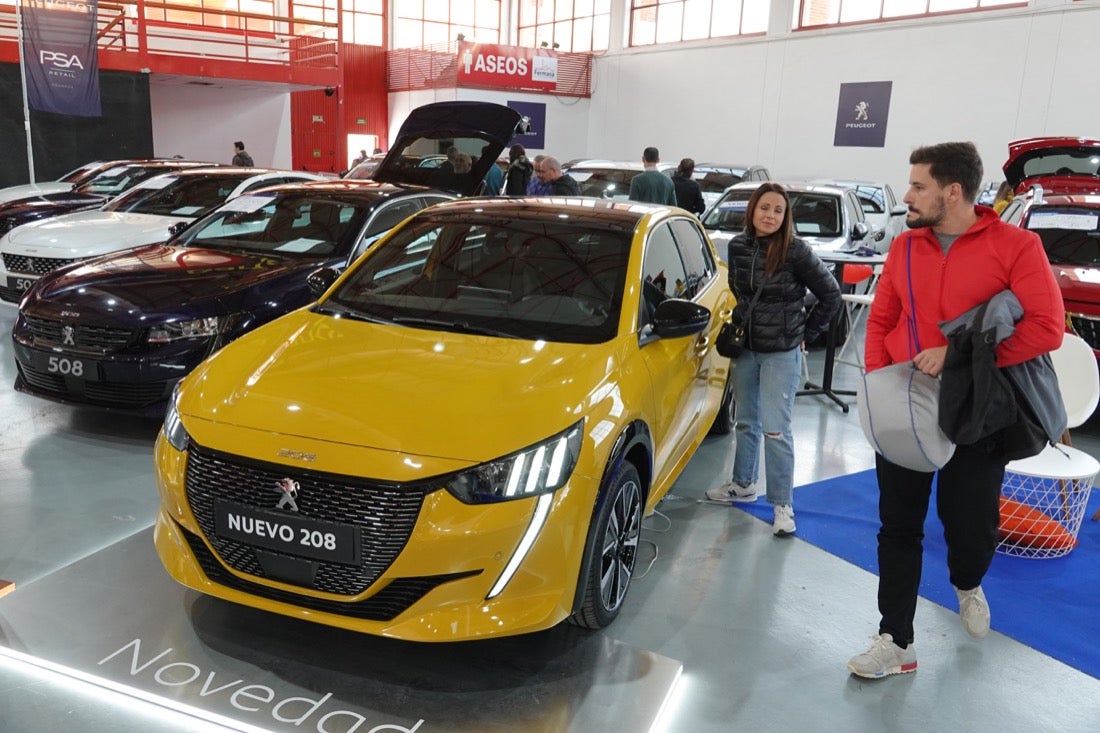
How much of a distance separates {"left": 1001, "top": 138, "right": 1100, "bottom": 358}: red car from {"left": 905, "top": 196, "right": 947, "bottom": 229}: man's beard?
367 centimetres

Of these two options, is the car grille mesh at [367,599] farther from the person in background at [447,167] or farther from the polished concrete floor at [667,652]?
the person in background at [447,167]

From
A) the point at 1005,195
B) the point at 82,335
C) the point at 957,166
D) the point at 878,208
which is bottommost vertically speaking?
the point at 82,335

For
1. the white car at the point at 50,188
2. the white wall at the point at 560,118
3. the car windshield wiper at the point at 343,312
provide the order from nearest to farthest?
the car windshield wiper at the point at 343,312, the white car at the point at 50,188, the white wall at the point at 560,118

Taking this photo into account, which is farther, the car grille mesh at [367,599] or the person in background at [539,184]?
the person in background at [539,184]

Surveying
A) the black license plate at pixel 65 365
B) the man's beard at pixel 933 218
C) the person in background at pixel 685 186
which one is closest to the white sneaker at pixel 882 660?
the man's beard at pixel 933 218

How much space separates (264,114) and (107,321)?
17.1 metres

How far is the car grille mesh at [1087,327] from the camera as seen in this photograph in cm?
573

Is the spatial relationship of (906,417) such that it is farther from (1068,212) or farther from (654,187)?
(654,187)

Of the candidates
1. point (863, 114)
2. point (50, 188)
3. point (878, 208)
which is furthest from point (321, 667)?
point (863, 114)

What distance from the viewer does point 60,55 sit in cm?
1151

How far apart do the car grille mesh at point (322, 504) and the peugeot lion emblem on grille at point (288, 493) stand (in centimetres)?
2

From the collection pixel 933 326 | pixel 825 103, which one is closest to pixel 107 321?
pixel 933 326

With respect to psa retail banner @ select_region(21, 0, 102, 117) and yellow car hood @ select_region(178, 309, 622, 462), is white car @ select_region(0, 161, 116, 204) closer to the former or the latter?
psa retail banner @ select_region(21, 0, 102, 117)

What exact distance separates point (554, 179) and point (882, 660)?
21.7 ft
